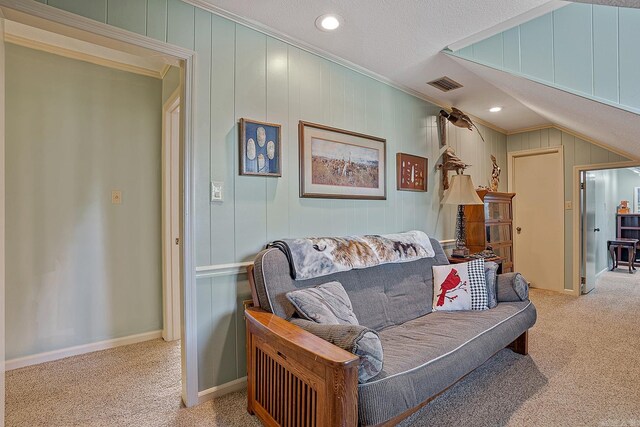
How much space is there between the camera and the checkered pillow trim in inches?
93.4

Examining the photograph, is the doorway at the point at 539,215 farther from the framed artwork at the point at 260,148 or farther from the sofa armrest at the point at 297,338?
the sofa armrest at the point at 297,338

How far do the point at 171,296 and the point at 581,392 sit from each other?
3041 mm

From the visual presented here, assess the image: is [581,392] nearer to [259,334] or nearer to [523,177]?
[259,334]

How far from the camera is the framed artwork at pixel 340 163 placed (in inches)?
93.8

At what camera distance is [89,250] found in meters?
2.61

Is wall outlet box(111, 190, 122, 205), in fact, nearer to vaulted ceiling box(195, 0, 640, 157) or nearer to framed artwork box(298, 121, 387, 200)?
framed artwork box(298, 121, 387, 200)

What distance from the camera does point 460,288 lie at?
8.08 feet

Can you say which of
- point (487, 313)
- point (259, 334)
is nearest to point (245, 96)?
point (259, 334)

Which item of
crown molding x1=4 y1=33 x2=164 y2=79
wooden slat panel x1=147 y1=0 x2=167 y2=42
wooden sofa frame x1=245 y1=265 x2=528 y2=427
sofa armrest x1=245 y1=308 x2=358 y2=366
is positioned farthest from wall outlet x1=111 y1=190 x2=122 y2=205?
sofa armrest x1=245 y1=308 x2=358 y2=366

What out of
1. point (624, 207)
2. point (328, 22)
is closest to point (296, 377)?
point (328, 22)

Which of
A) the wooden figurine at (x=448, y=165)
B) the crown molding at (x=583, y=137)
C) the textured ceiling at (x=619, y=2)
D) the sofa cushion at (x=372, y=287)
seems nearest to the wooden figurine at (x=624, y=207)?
the crown molding at (x=583, y=137)

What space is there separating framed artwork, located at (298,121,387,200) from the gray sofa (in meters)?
0.67

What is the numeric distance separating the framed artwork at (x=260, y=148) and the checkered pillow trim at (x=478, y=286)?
64.7 inches

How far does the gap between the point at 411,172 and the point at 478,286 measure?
127 centimetres
